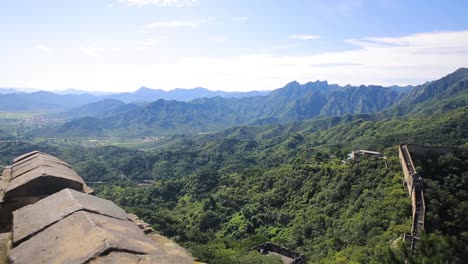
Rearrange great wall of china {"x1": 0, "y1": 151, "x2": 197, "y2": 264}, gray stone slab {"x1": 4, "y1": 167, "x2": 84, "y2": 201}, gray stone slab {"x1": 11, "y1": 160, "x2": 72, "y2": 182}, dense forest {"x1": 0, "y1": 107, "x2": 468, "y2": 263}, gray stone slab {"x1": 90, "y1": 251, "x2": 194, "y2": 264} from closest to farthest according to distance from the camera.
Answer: gray stone slab {"x1": 90, "y1": 251, "x2": 194, "y2": 264}
great wall of china {"x1": 0, "y1": 151, "x2": 197, "y2": 264}
gray stone slab {"x1": 4, "y1": 167, "x2": 84, "y2": 201}
gray stone slab {"x1": 11, "y1": 160, "x2": 72, "y2": 182}
dense forest {"x1": 0, "y1": 107, "x2": 468, "y2": 263}

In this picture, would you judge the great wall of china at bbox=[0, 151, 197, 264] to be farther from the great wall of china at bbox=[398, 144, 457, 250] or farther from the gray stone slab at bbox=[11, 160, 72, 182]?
the great wall of china at bbox=[398, 144, 457, 250]

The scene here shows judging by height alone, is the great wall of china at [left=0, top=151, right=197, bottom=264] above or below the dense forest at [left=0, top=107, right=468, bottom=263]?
above

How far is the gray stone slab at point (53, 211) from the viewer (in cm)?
338

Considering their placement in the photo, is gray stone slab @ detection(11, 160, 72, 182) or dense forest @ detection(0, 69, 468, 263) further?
dense forest @ detection(0, 69, 468, 263)

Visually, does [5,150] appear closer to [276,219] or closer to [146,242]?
[276,219]

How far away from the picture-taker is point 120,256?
2652 mm

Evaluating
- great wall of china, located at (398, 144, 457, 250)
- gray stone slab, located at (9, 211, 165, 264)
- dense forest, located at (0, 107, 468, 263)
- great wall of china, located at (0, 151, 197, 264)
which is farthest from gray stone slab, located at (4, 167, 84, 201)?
great wall of china, located at (398, 144, 457, 250)

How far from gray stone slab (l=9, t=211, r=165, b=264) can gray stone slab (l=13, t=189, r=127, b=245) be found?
0.37 ft

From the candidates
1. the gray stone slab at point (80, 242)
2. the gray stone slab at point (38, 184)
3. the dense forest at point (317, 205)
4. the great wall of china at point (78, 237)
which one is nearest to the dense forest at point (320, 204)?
the dense forest at point (317, 205)

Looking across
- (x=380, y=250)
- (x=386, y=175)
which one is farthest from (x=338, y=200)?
(x=380, y=250)

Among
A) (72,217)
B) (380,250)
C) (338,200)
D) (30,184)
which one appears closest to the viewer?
(72,217)

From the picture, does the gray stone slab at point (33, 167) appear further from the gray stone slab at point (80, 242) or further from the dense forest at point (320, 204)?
the dense forest at point (320, 204)

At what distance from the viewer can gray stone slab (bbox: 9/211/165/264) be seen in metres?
2.77

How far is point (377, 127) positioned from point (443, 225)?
85.0 meters
